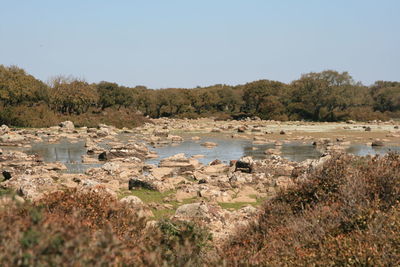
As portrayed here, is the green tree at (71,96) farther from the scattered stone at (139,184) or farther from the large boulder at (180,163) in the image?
the scattered stone at (139,184)

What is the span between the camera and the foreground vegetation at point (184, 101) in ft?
178

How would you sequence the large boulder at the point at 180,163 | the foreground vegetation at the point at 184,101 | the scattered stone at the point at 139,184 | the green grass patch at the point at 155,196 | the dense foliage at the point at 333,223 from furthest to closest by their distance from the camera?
the foreground vegetation at the point at 184,101, the large boulder at the point at 180,163, the scattered stone at the point at 139,184, the green grass patch at the point at 155,196, the dense foliage at the point at 333,223

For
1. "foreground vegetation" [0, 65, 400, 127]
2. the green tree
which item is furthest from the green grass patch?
the green tree

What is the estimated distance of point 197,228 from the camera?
8.19 m

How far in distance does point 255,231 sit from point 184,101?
77245mm

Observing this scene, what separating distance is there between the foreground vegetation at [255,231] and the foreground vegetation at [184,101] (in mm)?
46796

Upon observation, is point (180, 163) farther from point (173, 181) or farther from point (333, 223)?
point (333, 223)

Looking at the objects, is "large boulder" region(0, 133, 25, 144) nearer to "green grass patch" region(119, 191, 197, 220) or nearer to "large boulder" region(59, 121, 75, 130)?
"large boulder" region(59, 121, 75, 130)

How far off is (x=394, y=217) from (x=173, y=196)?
9427mm

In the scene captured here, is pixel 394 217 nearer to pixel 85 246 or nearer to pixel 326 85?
pixel 85 246

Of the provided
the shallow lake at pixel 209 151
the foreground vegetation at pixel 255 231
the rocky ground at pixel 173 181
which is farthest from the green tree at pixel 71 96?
the foreground vegetation at pixel 255 231

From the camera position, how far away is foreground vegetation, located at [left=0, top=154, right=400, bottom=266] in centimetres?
368

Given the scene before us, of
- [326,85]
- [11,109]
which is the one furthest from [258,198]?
[326,85]

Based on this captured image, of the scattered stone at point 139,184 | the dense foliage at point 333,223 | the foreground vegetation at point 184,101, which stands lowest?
the scattered stone at point 139,184
